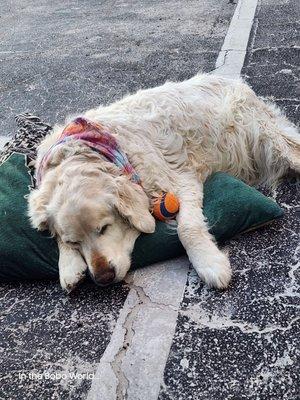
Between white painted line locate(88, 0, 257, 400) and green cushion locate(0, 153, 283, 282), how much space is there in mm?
133

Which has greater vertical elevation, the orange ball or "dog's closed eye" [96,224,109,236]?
"dog's closed eye" [96,224,109,236]

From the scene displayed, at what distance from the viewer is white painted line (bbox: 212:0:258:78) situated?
6227 mm

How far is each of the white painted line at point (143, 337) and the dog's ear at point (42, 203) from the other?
26.3 inches

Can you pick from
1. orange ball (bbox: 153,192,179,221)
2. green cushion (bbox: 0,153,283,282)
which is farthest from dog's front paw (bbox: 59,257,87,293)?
orange ball (bbox: 153,192,179,221)

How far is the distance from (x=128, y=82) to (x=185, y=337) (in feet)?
13.0

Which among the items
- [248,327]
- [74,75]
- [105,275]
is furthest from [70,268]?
[74,75]

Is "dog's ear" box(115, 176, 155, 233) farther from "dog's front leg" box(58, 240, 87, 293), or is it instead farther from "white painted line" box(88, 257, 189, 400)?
"dog's front leg" box(58, 240, 87, 293)

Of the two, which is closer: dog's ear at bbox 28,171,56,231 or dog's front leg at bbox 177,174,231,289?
dog's front leg at bbox 177,174,231,289

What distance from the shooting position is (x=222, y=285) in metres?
3.19

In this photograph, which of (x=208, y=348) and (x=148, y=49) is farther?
(x=148, y=49)

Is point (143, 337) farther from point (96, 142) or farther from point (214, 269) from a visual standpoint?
point (96, 142)

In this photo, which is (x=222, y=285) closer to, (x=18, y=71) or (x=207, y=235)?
(x=207, y=235)

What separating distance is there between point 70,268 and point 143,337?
0.71m

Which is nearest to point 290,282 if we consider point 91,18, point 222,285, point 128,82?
point 222,285
